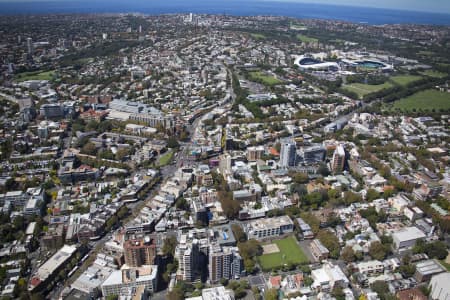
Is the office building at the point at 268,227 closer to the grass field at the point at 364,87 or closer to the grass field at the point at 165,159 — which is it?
the grass field at the point at 165,159

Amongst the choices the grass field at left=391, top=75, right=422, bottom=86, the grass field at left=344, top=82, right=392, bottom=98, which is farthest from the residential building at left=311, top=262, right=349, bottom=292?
the grass field at left=391, top=75, right=422, bottom=86

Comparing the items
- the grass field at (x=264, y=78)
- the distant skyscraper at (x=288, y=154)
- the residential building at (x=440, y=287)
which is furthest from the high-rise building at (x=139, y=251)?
the grass field at (x=264, y=78)

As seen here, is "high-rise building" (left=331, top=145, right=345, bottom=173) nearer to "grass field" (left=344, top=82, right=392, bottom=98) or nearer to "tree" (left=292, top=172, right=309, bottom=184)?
"tree" (left=292, top=172, right=309, bottom=184)

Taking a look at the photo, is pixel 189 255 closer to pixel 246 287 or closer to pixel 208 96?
pixel 246 287

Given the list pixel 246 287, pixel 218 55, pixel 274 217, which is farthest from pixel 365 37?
pixel 246 287

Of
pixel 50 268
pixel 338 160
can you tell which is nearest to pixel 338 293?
pixel 338 160
